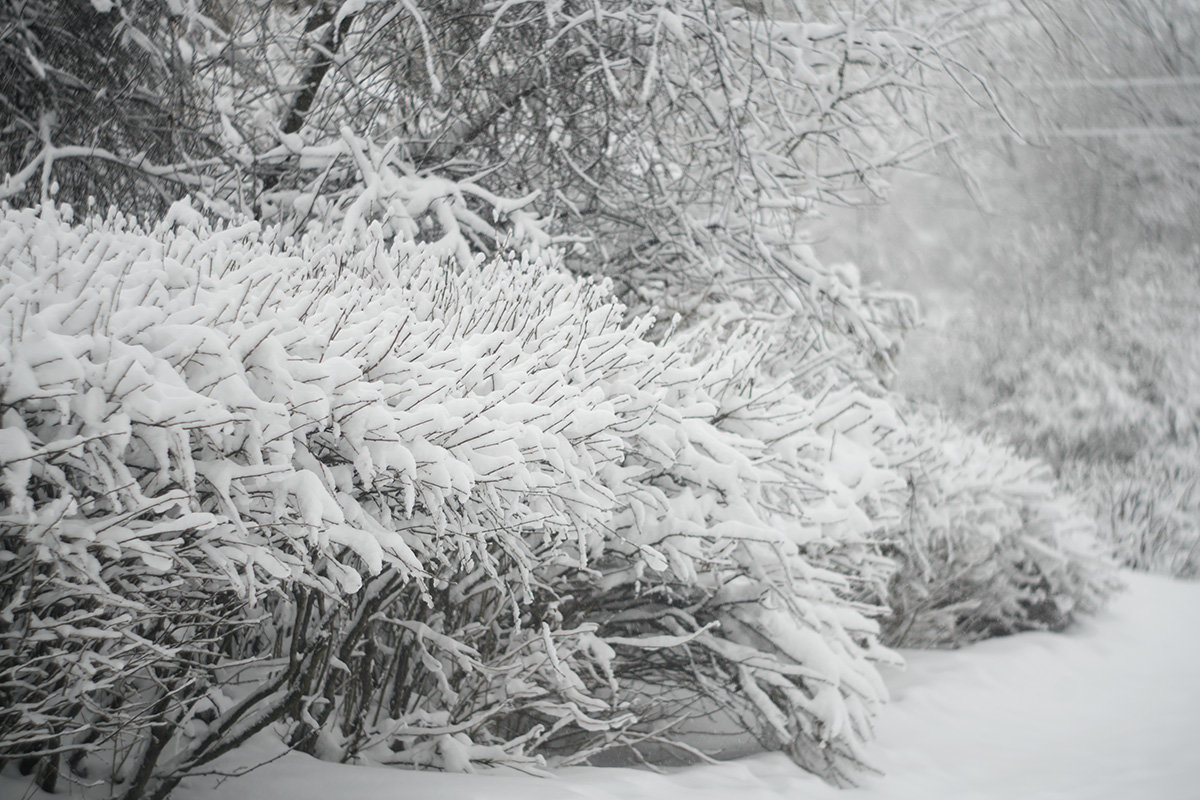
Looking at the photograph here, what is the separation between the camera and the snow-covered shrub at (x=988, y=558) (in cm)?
609

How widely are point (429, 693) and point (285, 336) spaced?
1.80 m

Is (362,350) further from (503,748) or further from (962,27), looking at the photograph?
(962,27)

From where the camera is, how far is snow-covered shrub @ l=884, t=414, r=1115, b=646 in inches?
240

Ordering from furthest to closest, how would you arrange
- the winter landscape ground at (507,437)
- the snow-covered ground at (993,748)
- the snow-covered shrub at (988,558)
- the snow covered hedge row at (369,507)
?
the snow-covered shrub at (988,558) < the snow-covered ground at (993,748) < the winter landscape ground at (507,437) < the snow covered hedge row at (369,507)

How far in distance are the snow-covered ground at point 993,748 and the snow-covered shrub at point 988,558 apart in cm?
25

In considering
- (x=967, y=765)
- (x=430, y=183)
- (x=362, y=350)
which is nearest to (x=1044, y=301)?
(x=967, y=765)

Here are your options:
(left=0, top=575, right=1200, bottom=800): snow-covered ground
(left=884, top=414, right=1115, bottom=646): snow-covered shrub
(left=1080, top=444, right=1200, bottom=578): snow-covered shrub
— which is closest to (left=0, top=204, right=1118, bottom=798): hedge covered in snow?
(left=0, top=575, right=1200, bottom=800): snow-covered ground

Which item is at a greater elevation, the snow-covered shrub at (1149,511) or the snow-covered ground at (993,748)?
the snow-covered ground at (993,748)

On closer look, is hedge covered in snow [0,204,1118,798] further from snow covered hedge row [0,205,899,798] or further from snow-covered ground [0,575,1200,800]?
snow-covered ground [0,575,1200,800]

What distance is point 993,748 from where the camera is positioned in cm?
445

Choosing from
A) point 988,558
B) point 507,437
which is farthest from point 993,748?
point 507,437

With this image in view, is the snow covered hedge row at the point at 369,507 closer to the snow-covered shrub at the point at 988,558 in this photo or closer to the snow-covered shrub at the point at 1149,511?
the snow-covered shrub at the point at 988,558

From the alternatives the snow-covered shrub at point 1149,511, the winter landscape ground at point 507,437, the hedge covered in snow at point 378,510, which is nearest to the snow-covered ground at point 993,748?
the winter landscape ground at point 507,437

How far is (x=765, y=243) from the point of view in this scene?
191 inches
